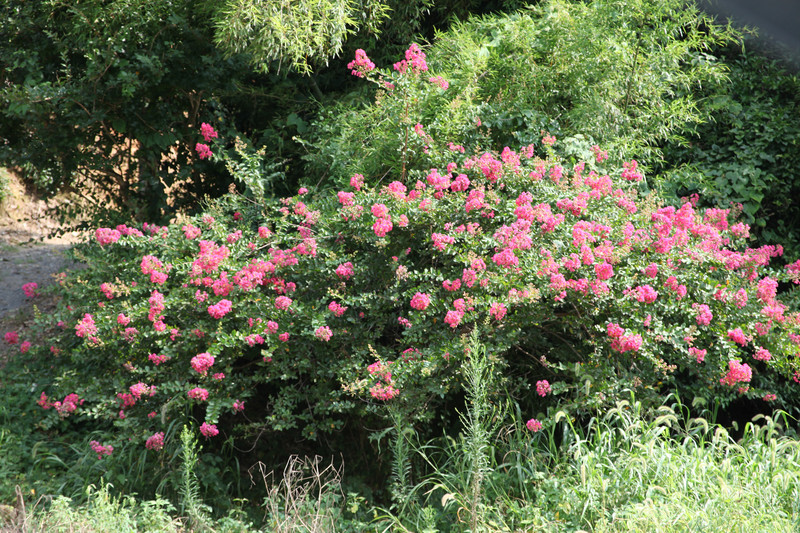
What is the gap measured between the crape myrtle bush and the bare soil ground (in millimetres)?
1932

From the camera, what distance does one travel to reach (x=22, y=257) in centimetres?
→ 748

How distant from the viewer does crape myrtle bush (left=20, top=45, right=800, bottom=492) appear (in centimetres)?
333

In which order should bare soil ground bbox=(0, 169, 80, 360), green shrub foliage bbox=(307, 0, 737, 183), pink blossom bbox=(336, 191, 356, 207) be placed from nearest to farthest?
pink blossom bbox=(336, 191, 356, 207)
green shrub foliage bbox=(307, 0, 737, 183)
bare soil ground bbox=(0, 169, 80, 360)

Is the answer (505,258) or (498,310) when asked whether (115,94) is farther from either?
(498,310)

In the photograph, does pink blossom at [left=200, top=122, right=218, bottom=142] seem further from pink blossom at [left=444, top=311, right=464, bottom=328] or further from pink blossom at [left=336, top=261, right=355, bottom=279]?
pink blossom at [left=444, top=311, right=464, bottom=328]

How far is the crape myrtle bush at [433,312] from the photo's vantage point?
131 inches

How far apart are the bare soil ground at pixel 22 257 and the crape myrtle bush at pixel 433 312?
1.93 m

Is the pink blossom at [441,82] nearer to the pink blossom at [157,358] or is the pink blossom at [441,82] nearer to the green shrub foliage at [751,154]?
the green shrub foliage at [751,154]

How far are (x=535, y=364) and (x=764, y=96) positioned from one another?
11.3 ft

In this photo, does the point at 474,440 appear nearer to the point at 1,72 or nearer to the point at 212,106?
the point at 212,106

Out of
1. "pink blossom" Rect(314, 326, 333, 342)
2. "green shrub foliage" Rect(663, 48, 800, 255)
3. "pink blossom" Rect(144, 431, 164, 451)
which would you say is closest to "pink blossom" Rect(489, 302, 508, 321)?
Result: "pink blossom" Rect(314, 326, 333, 342)

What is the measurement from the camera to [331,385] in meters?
3.64

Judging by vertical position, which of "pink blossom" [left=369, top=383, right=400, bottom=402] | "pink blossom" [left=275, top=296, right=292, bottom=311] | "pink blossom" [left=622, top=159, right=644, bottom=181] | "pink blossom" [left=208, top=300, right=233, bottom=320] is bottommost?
"pink blossom" [left=369, top=383, right=400, bottom=402]

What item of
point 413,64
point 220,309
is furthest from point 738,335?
point 220,309
